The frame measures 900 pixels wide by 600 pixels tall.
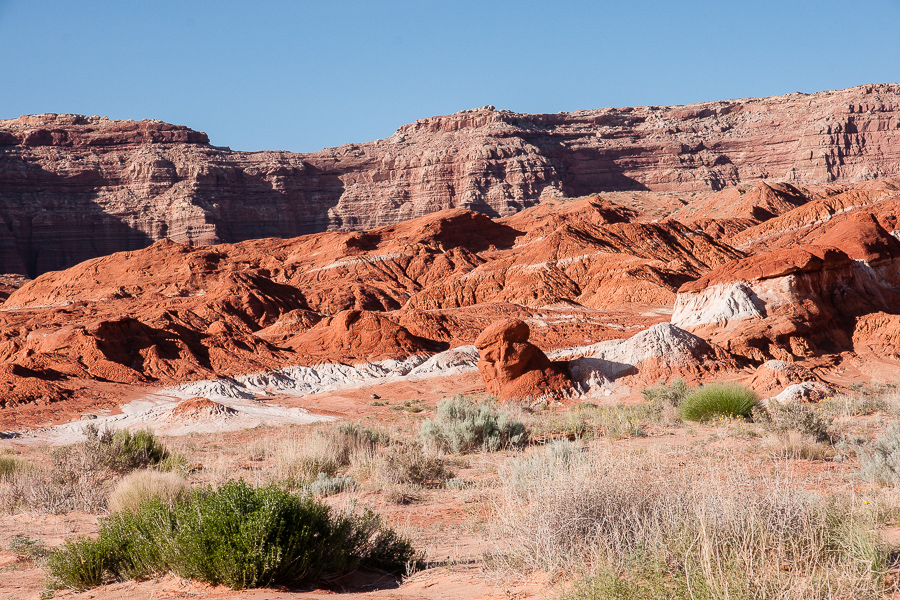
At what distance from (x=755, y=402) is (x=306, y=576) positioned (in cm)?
1265

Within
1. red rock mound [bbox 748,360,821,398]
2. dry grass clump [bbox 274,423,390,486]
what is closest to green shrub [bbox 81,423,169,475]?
dry grass clump [bbox 274,423,390,486]

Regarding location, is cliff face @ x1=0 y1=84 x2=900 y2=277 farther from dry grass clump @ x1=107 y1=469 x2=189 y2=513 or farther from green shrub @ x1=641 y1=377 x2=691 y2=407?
dry grass clump @ x1=107 y1=469 x2=189 y2=513

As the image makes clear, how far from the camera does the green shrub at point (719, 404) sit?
595 inches

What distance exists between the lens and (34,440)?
917 inches

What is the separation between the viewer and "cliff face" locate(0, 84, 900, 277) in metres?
106

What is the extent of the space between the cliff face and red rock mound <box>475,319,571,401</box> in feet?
291

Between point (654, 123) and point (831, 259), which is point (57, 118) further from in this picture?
point (831, 259)

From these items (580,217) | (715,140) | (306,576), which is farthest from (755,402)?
(715,140)

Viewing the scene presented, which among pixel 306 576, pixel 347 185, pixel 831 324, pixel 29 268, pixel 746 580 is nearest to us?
pixel 746 580

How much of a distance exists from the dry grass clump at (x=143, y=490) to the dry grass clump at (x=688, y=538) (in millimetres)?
4327

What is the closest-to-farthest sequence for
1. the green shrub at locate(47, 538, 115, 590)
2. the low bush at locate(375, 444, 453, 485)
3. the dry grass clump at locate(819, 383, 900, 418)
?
the green shrub at locate(47, 538, 115, 590)
the low bush at locate(375, 444, 453, 485)
the dry grass clump at locate(819, 383, 900, 418)

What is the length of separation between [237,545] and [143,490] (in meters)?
3.35

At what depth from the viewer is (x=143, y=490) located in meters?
8.30

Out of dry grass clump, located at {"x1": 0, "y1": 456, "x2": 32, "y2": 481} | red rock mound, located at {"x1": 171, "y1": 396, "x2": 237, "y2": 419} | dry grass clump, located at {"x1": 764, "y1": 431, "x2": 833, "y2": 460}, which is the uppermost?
dry grass clump, located at {"x1": 0, "y1": 456, "x2": 32, "y2": 481}
